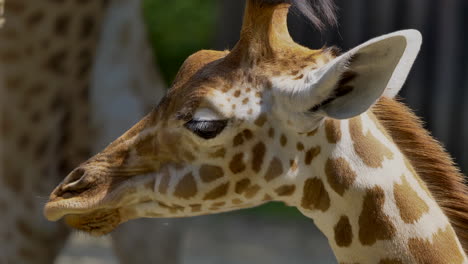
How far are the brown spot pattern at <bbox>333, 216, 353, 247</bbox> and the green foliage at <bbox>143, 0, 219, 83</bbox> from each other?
23.2 ft

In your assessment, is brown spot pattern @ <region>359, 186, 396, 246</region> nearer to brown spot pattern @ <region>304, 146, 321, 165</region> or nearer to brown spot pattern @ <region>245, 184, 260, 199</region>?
brown spot pattern @ <region>304, 146, 321, 165</region>

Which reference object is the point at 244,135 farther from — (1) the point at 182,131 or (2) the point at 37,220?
(2) the point at 37,220

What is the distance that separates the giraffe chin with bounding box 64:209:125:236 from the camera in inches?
108

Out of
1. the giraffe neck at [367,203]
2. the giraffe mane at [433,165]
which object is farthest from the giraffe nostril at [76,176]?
the giraffe mane at [433,165]

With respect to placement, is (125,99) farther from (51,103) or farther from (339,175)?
(339,175)

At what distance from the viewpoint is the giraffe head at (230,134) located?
2527 mm

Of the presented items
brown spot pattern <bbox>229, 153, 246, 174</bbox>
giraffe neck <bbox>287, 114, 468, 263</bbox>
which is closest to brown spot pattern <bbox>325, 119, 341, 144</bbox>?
giraffe neck <bbox>287, 114, 468, 263</bbox>

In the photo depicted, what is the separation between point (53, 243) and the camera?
4.69 metres

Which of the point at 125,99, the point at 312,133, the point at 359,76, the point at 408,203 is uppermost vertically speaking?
the point at 359,76

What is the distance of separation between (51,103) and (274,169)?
226 cm

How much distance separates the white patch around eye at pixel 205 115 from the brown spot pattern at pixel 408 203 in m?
0.49

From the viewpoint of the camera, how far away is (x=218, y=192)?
105 inches

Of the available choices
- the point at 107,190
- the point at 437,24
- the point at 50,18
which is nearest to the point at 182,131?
the point at 107,190

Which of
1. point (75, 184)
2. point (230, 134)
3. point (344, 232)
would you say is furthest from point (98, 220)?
point (344, 232)
